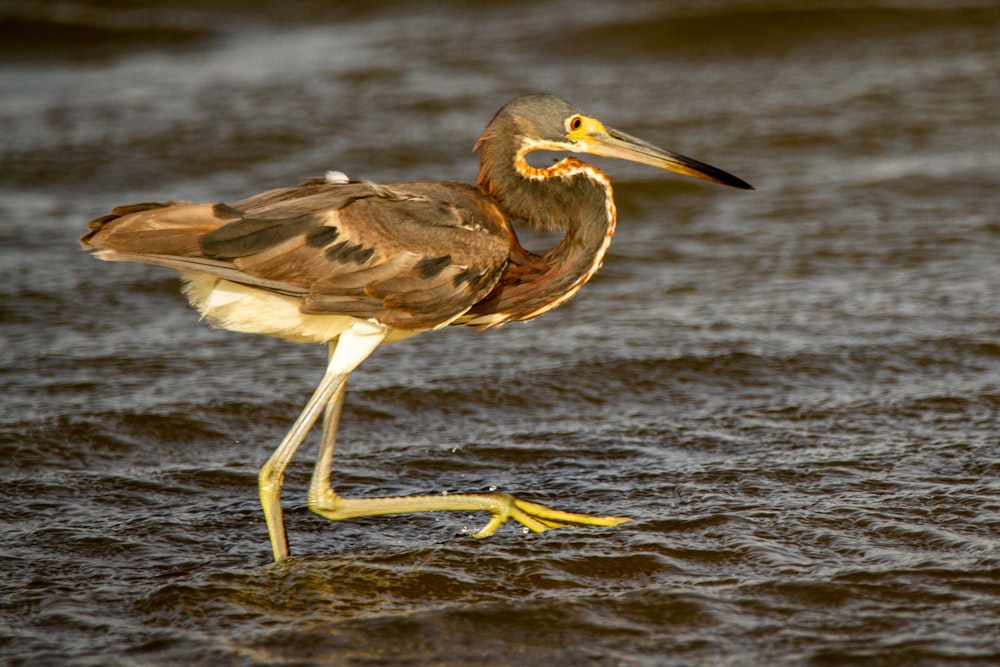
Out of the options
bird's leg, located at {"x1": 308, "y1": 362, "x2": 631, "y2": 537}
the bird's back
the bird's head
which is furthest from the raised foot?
the bird's head

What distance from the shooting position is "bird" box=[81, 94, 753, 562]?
4727mm

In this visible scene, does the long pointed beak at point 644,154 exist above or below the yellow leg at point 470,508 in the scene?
above

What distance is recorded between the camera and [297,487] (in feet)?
18.6

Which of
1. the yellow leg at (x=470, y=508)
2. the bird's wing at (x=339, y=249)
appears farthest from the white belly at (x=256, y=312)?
the yellow leg at (x=470, y=508)

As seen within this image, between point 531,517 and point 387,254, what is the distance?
1149mm

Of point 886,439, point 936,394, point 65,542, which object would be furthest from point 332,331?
point 936,394

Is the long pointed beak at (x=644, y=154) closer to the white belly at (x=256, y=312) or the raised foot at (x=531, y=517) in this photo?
the white belly at (x=256, y=312)

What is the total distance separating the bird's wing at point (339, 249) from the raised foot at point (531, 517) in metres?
0.73

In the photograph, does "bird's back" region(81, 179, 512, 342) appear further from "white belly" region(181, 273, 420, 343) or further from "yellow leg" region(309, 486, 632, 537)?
"yellow leg" region(309, 486, 632, 537)

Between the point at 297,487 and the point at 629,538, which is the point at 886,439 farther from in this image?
the point at 297,487

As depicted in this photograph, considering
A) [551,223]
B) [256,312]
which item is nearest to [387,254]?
[256,312]

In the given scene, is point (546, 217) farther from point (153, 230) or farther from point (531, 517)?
point (153, 230)

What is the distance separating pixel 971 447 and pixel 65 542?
12.3ft

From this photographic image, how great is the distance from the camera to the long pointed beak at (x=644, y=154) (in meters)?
5.17
